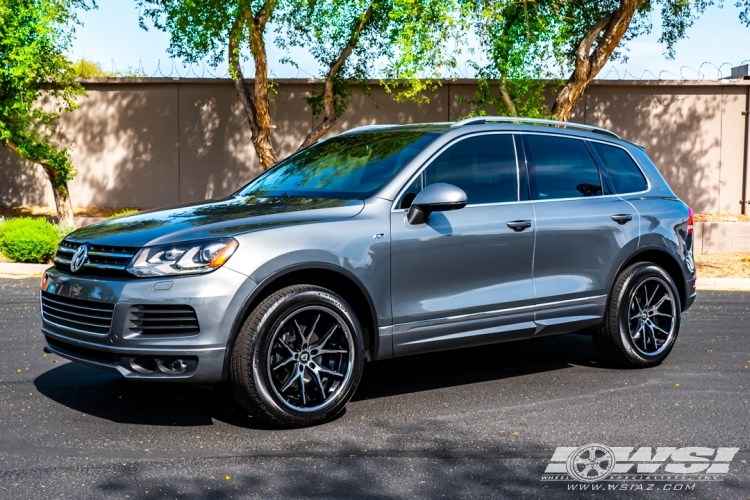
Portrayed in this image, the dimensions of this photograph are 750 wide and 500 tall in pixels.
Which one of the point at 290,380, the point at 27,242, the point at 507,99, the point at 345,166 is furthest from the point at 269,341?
the point at 507,99

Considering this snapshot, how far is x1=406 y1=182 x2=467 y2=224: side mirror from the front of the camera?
19.2 ft

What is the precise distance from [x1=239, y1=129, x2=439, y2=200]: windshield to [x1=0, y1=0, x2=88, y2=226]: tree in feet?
32.7

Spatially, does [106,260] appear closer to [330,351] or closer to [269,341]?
[269,341]

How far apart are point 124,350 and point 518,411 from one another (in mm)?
2546

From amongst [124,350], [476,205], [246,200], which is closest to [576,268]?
[476,205]

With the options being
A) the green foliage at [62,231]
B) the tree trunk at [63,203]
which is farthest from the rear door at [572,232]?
the tree trunk at [63,203]

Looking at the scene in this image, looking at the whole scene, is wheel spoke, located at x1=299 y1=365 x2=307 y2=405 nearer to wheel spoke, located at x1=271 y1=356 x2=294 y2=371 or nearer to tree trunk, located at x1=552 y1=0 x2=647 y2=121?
wheel spoke, located at x1=271 y1=356 x2=294 y2=371

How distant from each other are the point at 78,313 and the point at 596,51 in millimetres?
13089

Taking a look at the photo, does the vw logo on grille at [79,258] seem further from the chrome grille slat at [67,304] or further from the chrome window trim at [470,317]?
the chrome window trim at [470,317]

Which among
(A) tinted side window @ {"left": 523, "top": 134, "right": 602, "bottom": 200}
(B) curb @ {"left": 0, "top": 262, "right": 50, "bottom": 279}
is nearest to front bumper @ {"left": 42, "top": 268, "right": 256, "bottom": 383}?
(A) tinted side window @ {"left": 523, "top": 134, "right": 602, "bottom": 200}

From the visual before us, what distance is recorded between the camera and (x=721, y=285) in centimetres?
1337

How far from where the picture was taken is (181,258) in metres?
5.21

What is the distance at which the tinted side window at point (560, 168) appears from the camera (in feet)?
22.5

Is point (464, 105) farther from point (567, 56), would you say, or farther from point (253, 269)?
point (253, 269)
